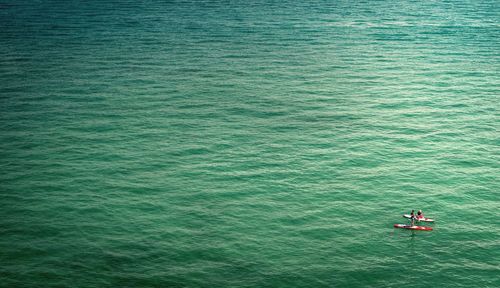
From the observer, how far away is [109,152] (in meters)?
72.5

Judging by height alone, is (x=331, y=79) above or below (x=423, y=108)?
above

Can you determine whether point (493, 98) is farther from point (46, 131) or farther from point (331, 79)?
point (46, 131)

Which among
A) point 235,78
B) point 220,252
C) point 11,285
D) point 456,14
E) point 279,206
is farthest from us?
point 456,14

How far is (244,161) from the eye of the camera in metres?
70.9

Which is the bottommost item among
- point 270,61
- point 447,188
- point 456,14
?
point 447,188

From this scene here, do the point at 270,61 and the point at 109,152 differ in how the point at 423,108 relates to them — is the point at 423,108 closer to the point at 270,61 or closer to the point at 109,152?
the point at 270,61

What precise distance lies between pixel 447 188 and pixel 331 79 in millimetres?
43370

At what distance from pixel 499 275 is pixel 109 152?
45.3 m

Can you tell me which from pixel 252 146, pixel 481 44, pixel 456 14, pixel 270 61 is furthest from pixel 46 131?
pixel 456 14

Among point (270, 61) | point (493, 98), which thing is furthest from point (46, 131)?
point (493, 98)

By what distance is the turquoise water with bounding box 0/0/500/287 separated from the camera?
52.1 meters

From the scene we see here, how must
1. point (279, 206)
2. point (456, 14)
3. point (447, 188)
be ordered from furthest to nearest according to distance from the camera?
point (456, 14)
point (447, 188)
point (279, 206)

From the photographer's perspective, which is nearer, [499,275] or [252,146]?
[499,275]

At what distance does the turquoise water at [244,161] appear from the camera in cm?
5206
